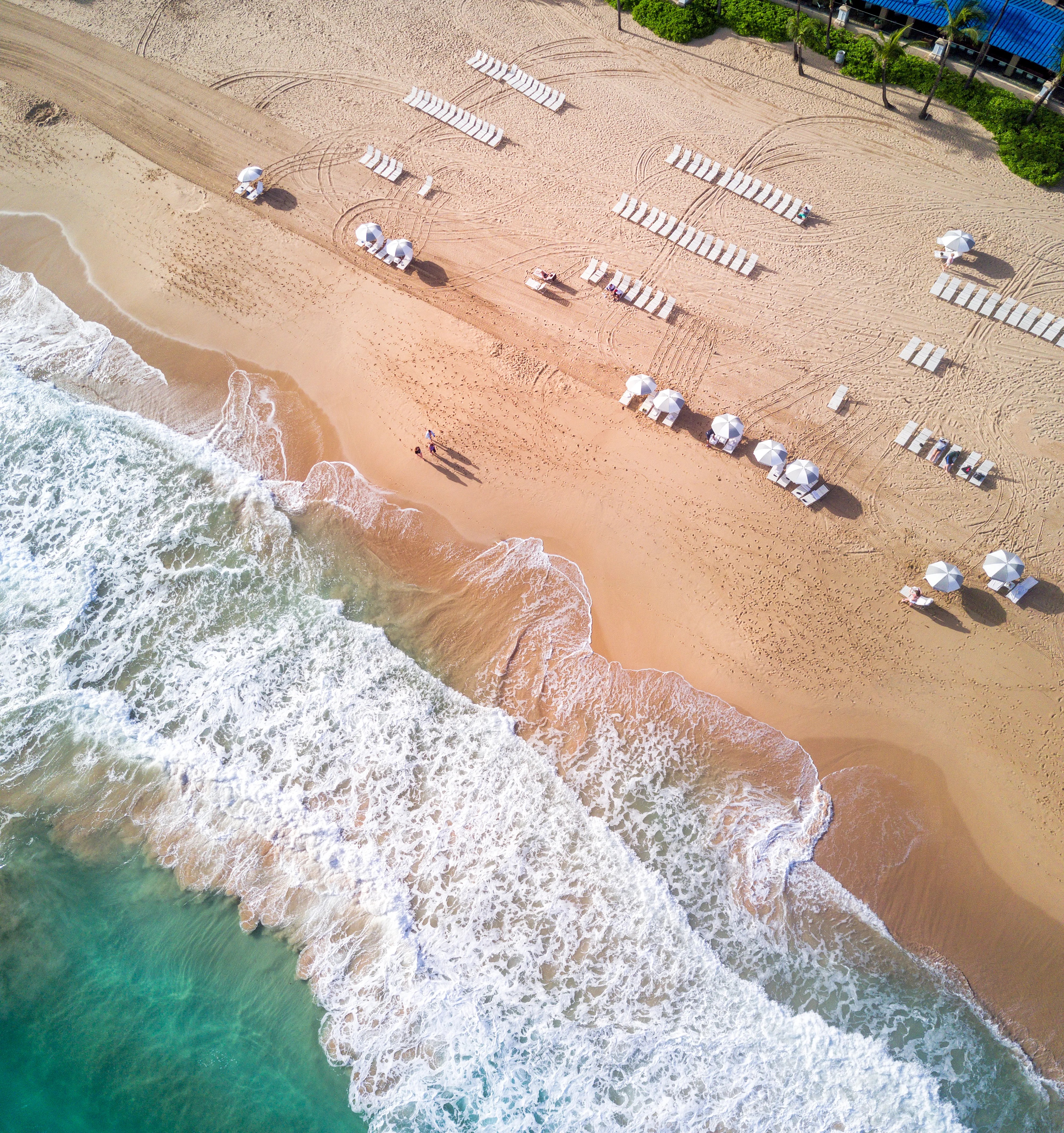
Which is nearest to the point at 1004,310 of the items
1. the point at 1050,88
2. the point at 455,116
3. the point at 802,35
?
the point at 1050,88

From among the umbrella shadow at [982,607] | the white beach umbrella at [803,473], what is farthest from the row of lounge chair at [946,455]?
the umbrella shadow at [982,607]

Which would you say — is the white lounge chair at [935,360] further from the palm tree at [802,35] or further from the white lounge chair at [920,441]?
the palm tree at [802,35]

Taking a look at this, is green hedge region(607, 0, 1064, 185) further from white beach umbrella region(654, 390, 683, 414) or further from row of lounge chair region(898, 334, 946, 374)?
white beach umbrella region(654, 390, 683, 414)

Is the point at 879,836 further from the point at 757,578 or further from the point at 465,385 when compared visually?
the point at 465,385

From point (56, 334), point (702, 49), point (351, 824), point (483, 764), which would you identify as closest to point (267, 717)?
point (351, 824)

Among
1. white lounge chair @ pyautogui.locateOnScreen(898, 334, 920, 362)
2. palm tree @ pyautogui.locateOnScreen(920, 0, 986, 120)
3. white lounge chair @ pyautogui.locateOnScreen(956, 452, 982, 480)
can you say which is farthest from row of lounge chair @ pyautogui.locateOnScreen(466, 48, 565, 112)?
white lounge chair @ pyautogui.locateOnScreen(956, 452, 982, 480)
